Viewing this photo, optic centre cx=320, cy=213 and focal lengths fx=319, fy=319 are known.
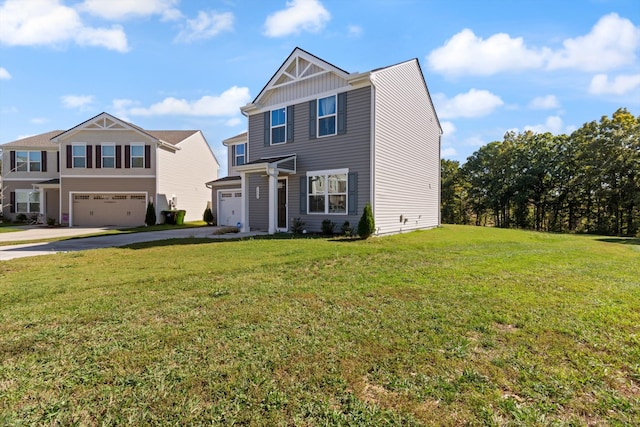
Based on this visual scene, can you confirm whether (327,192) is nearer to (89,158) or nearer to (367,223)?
(367,223)

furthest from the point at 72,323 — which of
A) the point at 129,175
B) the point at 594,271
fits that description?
the point at 129,175

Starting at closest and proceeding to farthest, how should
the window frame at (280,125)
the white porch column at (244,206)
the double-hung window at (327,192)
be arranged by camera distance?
1. the double-hung window at (327,192)
2. the white porch column at (244,206)
3. the window frame at (280,125)

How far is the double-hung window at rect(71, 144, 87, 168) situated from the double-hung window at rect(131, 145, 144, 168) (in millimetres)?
3244

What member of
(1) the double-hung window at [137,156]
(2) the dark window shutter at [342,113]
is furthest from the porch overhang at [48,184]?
(2) the dark window shutter at [342,113]

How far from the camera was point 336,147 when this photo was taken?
12875 millimetres

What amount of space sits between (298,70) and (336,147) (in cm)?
409

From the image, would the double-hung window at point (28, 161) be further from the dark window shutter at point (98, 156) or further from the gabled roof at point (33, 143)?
the dark window shutter at point (98, 156)

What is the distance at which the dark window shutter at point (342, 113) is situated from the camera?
Result: 1262 centimetres

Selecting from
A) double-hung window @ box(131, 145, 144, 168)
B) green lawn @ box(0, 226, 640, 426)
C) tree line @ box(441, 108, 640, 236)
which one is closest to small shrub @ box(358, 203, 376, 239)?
green lawn @ box(0, 226, 640, 426)

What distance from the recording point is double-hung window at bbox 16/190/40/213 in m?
24.4

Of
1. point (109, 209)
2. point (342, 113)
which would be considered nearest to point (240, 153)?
point (109, 209)

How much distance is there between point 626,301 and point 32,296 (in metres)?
8.72

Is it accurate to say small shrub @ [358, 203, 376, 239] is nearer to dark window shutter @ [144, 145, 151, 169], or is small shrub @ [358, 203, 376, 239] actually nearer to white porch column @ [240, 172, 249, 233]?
white porch column @ [240, 172, 249, 233]

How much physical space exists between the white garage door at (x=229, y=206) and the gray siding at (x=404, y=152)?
30.9 feet
